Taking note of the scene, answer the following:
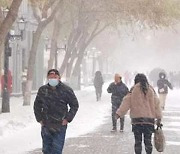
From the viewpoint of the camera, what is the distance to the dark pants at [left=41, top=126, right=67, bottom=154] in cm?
993

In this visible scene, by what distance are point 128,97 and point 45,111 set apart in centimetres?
231

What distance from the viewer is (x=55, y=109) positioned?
32.5 feet

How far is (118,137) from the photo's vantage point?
1733cm

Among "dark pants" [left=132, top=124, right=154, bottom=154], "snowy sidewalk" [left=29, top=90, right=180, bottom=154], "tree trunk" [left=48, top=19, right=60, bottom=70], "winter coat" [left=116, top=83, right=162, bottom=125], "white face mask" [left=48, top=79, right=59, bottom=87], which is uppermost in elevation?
"tree trunk" [left=48, top=19, right=60, bottom=70]

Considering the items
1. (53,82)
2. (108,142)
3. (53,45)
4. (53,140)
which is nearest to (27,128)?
(108,142)

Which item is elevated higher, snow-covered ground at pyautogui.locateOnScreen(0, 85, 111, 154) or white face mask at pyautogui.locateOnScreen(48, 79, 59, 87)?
white face mask at pyautogui.locateOnScreen(48, 79, 59, 87)

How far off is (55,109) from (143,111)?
7.37 ft

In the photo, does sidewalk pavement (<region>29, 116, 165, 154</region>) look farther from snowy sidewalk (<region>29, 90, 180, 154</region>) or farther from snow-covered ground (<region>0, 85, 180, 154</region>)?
snow-covered ground (<region>0, 85, 180, 154</region>)

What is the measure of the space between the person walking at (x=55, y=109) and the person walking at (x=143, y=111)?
195 centimetres

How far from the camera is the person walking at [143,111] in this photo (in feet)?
37.7

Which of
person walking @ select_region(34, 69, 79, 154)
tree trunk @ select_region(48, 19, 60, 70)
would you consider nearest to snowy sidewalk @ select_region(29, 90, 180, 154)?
person walking @ select_region(34, 69, 79, 154)

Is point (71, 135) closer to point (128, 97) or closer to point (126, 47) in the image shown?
point (128, 97)

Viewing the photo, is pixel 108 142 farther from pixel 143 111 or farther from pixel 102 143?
pixel 143 111

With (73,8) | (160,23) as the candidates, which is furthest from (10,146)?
(73,8)
